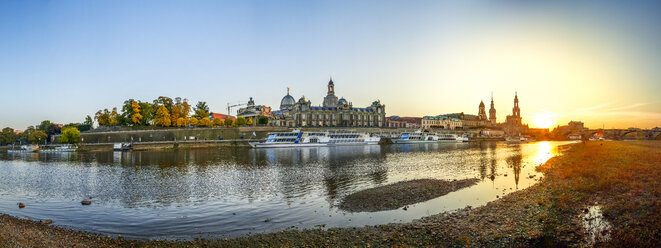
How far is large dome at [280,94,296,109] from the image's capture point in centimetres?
16650

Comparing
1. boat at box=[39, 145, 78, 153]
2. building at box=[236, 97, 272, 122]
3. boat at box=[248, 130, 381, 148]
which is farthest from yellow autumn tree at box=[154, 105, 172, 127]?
building at box=[236, 97, 272, 122]

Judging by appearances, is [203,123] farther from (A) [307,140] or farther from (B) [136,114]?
(A) [307,140]

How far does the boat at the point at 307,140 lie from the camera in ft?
306

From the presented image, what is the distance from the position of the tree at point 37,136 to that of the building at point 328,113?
81500 mm

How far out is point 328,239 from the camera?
1513cm

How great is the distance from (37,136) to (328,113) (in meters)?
108

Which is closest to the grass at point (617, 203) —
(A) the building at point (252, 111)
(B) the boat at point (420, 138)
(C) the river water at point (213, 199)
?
(C) the river water at point (213, 199)

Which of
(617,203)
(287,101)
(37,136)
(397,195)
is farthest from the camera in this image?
(287,101)

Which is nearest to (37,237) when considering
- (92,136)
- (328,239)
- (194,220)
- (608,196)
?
(194,220)

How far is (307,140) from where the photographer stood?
326 feet

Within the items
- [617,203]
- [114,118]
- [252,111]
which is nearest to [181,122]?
[114,118]

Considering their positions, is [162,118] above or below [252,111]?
below

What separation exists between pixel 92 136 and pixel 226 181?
94.3 m

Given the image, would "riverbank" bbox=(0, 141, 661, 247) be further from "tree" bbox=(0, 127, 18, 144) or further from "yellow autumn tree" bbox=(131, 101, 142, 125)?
"tree" bbox=(0, 127, 18, 144)
